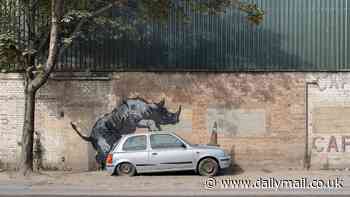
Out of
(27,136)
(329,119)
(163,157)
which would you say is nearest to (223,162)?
(163,157)

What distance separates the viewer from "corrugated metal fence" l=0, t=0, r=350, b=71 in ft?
64.7

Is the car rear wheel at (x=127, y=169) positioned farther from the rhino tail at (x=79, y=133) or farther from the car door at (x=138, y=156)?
the rhino tail at (x=79, y=133)

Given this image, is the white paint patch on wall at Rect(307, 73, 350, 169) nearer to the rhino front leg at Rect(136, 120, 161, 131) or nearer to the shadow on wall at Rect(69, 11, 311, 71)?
the shadow on wall at Rect(69, 11, 311, 71)

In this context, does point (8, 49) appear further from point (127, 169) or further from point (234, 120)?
point (234, 120)

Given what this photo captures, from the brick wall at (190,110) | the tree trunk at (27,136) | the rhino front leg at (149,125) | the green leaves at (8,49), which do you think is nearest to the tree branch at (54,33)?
the tree trunk at (27,136)

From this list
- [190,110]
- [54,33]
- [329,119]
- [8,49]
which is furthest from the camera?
[190,110]

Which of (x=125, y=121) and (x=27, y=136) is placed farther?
(x=125, y=121)

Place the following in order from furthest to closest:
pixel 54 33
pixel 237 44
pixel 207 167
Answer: pixel 237 44 < pixel 207 167 < pixel 54 33

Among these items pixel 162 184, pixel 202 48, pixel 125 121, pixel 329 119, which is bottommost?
pixel 162 184

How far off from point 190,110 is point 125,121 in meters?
2.30

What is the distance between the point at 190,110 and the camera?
1972cm

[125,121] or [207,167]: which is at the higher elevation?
[125,121]

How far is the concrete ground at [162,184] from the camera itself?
1458 centimetres

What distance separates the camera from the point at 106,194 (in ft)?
47.0
